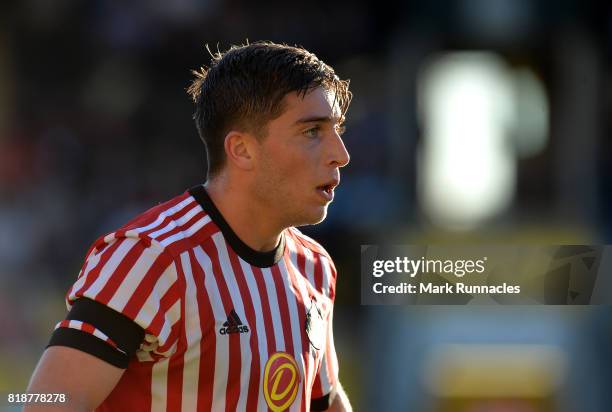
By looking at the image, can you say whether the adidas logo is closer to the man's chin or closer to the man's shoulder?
the man's shoulder

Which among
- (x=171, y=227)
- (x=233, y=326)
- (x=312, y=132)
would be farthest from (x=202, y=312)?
(x=312, y=132)

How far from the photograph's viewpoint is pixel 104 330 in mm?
2059

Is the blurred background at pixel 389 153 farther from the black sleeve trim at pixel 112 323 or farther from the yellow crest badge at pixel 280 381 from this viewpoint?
the black sleeve trim at pixel 112 323

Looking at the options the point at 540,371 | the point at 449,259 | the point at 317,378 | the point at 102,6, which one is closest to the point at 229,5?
the point at 102,6

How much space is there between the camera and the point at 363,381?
6.85 metres

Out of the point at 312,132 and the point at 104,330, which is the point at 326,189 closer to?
the point at 312,132

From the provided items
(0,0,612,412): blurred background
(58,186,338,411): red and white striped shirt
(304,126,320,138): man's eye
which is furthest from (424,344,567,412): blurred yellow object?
(304,126,320,138): man's eye

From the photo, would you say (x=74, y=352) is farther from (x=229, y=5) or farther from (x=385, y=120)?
(x=229, y=5)

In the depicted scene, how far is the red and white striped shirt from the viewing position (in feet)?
6.97

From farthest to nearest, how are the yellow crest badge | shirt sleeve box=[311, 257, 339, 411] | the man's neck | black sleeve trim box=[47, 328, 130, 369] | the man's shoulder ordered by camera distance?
1. shirt sleeve box=[311, 257, 339, 411]
2. the man's neck
3. the yellow crest badge
4. the man's shoulder
5. black sleeve trim box=[47, 328, 130, 369]

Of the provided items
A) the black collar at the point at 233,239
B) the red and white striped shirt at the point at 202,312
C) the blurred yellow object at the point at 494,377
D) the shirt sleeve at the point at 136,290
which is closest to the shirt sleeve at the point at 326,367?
the red and white striped shirt at the point at 202,312

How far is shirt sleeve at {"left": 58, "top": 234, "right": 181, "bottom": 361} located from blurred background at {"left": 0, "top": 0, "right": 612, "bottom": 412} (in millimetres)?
4464

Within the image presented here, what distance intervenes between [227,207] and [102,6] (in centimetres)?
724

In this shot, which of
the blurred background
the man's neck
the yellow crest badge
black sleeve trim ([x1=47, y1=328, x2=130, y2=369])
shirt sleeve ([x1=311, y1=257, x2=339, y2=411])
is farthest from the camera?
the blurred background
